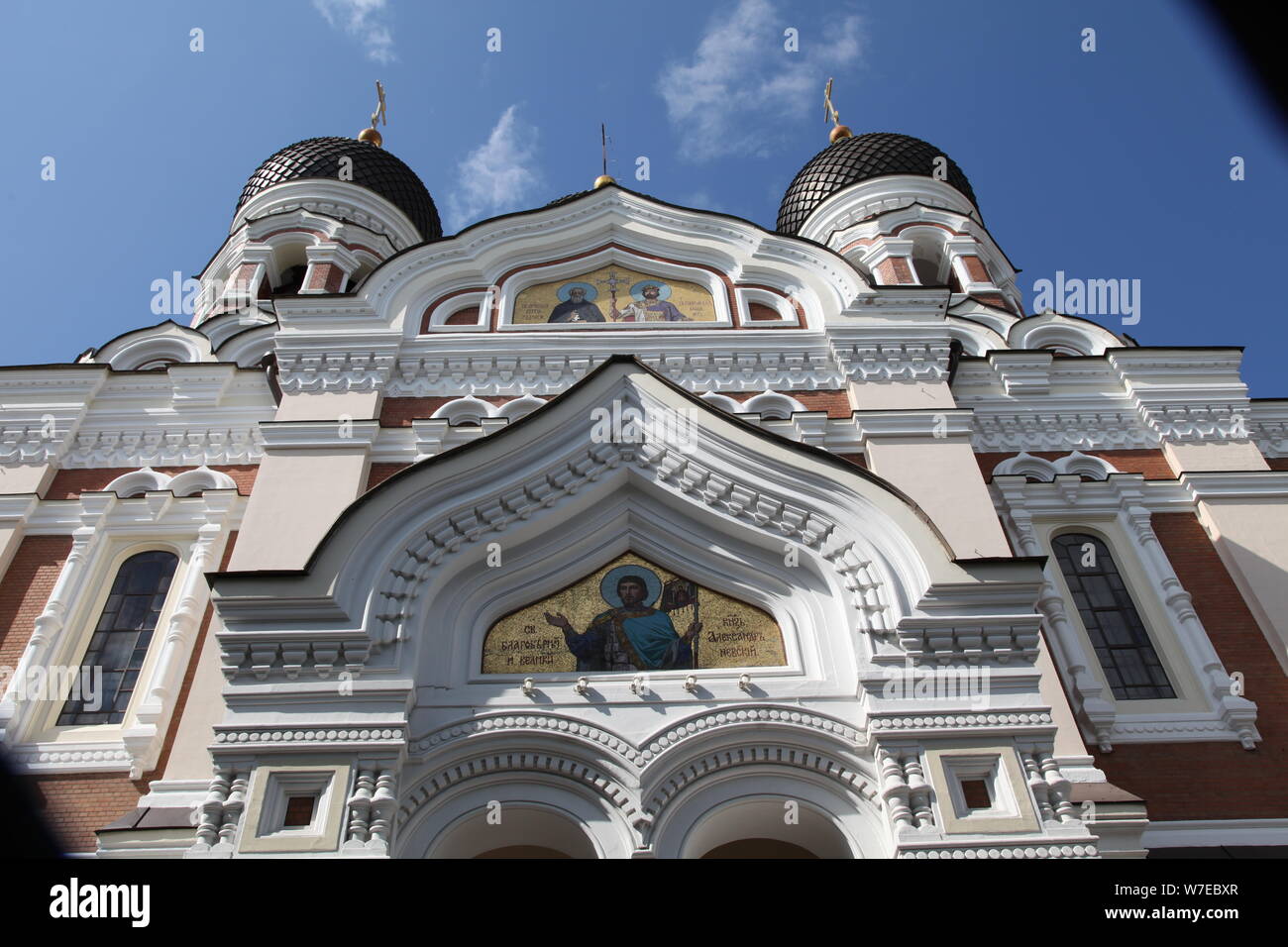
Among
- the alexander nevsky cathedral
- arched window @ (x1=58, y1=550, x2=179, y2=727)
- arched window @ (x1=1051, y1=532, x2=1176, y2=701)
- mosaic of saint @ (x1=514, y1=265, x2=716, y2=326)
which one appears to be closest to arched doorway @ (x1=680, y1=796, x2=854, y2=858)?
the alexander nevsky cathedral

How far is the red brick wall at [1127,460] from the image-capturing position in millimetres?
10500

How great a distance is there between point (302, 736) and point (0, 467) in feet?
17.7

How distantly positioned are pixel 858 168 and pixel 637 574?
42.6ft

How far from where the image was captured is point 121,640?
9.04 meters

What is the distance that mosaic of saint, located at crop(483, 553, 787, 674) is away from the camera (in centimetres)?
775

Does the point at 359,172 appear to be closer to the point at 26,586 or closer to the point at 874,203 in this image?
the point at 874,203

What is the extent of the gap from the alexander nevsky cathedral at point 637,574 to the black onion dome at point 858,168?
7.12m

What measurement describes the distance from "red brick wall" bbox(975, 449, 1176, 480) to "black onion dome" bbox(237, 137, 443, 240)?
11.7 m

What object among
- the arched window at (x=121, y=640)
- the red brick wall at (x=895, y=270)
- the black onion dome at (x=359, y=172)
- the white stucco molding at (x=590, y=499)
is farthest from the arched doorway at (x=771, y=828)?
the black onion dome at (x=359, y=172)

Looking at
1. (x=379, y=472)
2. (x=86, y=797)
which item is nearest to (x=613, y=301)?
(x=379, y=472)

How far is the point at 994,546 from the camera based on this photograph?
828cm

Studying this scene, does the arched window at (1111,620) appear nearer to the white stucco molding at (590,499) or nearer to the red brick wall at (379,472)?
the white stucco molding at (590,499)
